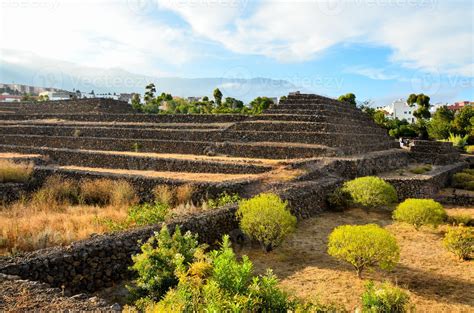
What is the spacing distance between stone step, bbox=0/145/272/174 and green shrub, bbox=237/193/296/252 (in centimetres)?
795

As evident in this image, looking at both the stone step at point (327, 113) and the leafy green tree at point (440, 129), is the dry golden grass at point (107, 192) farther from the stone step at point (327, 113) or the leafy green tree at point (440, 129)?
the leafy green tree at point (440, 129)

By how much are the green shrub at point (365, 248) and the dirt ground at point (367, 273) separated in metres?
0.37

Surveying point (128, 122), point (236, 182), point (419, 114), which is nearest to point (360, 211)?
point (236, 182)

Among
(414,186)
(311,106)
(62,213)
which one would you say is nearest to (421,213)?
(414,186)

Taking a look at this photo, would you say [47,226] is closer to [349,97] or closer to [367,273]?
[367,273]

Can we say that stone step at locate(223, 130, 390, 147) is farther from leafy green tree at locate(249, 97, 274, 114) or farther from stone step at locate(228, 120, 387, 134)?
leafy green tree at locate(249, 97, 274, 114)

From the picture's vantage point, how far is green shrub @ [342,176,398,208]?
14.0 metres

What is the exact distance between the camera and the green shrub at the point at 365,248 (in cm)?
775

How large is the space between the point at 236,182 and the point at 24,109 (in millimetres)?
43736

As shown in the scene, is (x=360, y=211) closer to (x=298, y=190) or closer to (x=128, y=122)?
(x=298, y=190)

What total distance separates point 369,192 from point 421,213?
2.38 metres

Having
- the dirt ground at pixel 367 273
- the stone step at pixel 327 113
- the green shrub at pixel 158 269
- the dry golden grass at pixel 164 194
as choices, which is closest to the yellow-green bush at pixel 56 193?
the dry golden grass at pixel 164 194

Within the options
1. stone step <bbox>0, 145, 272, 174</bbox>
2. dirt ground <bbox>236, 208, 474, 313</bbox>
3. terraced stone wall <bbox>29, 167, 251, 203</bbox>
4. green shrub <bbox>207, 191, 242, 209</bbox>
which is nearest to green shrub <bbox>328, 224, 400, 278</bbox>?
dirt ground <bbox>236, 208, 474, 313</bbox>

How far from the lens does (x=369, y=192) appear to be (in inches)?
553
